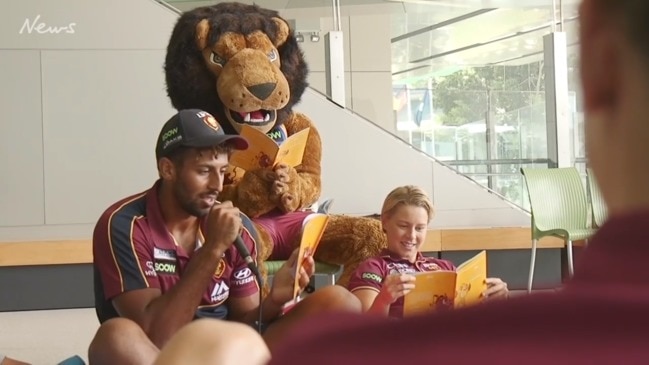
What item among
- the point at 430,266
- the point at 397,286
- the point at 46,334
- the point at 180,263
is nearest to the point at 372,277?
the point at 430,266

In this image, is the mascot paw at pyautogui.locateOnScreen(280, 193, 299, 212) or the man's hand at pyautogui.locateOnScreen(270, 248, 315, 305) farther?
the mascot paw at pyautogui.locateOnScreen(280, 193, 299, 212)

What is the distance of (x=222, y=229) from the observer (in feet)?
6.91

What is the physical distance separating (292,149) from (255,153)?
0.43 feet

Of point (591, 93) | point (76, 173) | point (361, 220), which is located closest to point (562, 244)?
point (361, 220)

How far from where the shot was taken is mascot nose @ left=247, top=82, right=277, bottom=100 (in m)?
3.27

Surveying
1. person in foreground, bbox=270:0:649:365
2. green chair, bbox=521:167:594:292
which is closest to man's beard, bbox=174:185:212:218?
person in foreground, bbox=270:0:649:365

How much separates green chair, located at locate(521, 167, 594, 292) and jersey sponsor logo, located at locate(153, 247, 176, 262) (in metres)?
3.05

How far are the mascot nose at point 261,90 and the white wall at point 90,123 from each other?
2.15 meters

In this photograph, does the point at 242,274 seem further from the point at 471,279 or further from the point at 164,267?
the point at 471,279

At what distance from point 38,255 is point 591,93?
4.99 metres

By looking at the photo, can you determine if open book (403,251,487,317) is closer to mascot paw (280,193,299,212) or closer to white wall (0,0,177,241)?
mascot paw (280,193,299,212)

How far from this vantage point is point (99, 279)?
7.46ft

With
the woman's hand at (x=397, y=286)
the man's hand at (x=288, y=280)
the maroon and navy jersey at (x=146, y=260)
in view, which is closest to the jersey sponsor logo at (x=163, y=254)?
the maroon and navy jersey at (x=146, y=260)

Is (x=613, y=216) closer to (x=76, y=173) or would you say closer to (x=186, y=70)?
(x=186, y=70)
